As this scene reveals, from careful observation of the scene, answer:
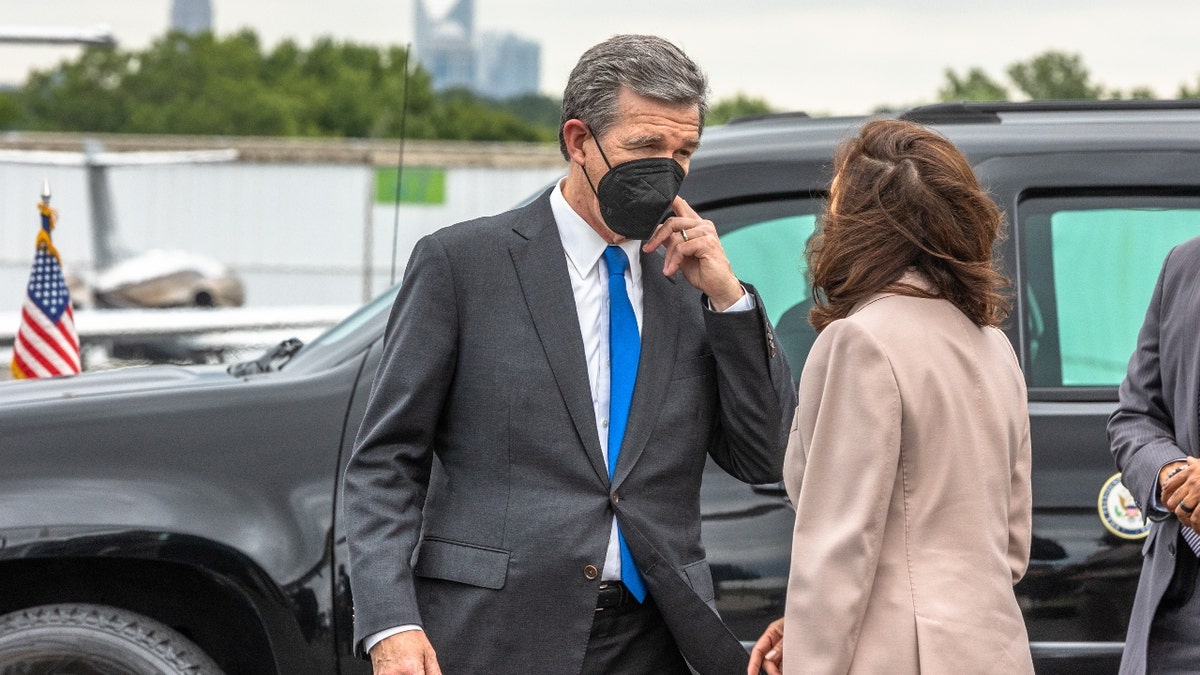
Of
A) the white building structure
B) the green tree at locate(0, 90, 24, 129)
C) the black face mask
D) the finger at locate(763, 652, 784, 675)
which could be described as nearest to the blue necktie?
the black face mask

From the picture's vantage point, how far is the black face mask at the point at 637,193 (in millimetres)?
2160

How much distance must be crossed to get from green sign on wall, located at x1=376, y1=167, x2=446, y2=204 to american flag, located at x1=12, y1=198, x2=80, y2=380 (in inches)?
535

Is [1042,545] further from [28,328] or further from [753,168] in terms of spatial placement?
[28,328]

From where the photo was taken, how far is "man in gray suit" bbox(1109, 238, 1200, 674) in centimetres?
230

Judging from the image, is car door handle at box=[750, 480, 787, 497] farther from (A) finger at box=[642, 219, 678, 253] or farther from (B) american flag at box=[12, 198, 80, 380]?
(B) american flag at box=[12, 198, 80, 380]

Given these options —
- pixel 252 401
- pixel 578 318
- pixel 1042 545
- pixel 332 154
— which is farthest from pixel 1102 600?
pixel 332 154

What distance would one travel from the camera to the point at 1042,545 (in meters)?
2.89

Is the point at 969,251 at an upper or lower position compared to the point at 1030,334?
upper

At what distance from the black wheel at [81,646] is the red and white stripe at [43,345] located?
2.90 m

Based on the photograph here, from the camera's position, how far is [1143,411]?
2.46 meters

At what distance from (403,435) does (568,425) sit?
0.26m

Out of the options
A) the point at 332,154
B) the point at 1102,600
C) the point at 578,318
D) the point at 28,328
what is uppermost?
the point at 578,318

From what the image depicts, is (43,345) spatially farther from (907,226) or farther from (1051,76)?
(1051,76)

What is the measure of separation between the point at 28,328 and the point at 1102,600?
4509 mm
